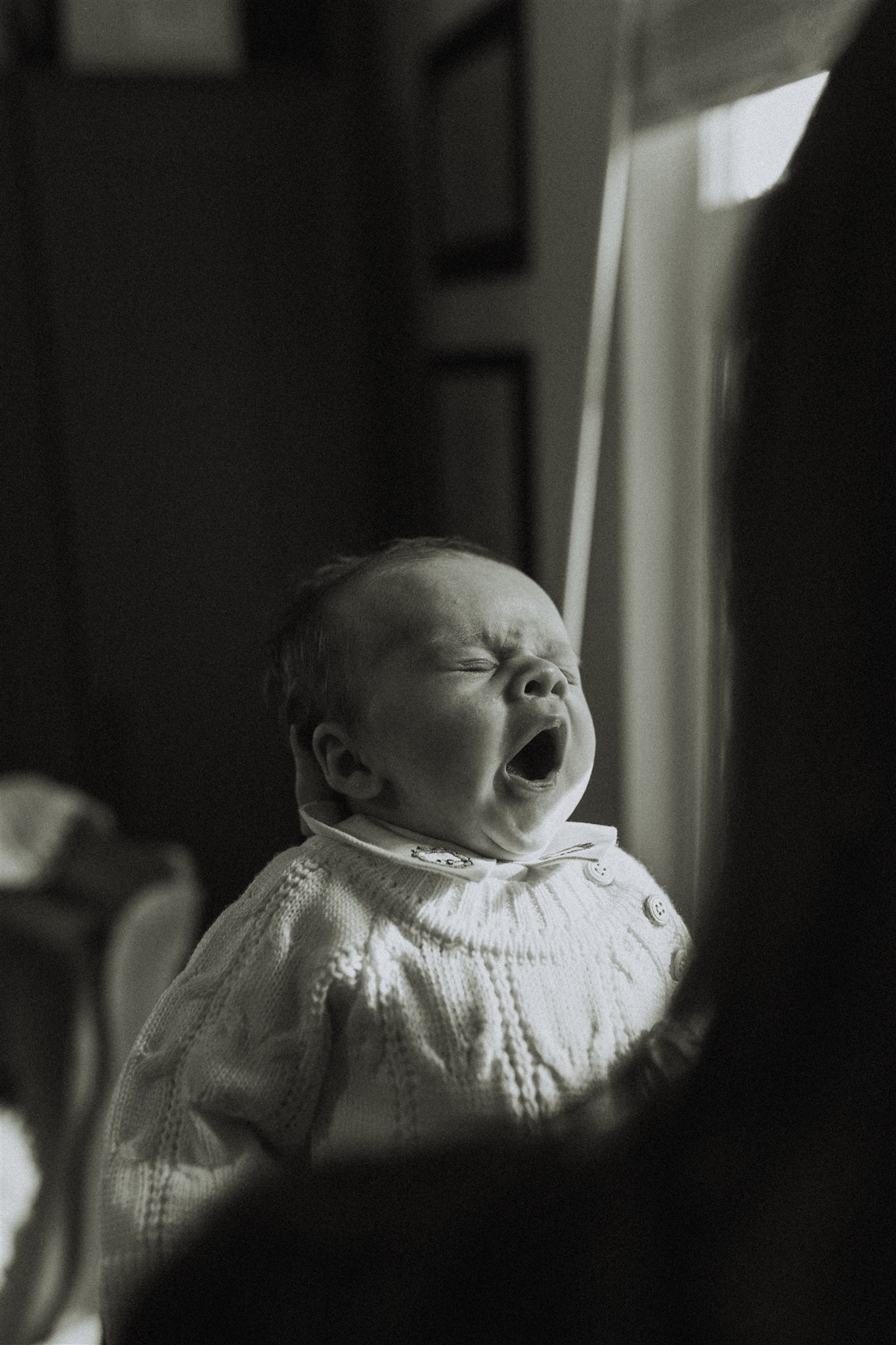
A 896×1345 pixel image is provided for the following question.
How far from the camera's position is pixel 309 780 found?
1.12 ft

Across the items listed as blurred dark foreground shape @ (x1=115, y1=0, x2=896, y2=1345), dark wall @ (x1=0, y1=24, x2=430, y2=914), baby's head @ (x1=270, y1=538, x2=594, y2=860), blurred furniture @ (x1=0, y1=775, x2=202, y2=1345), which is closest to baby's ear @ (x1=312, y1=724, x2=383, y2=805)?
baby's head @ (x1=270, y1=538, x2=594, y2=860)

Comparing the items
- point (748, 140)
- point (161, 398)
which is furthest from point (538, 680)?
point (161, 398)

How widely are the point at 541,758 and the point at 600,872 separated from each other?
39mm

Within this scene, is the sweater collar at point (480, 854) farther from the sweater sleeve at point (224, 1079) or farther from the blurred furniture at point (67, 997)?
the blurred furniture at point (67, 997)

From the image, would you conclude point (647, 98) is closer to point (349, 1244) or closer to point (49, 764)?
point (349, 1244)

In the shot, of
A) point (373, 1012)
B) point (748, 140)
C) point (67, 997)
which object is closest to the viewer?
point (373, 1012)

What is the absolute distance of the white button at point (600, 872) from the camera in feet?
1.01

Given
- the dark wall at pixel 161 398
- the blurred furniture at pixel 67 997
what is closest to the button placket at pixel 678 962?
the blurred furniture at pixel 67 997

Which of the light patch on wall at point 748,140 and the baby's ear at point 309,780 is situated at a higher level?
the light patch on wall at point 748,140

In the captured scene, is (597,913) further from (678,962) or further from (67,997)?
(67,997)

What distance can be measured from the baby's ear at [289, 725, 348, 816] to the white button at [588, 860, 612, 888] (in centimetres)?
7

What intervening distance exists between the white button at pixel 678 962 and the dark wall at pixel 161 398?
65.7 inches

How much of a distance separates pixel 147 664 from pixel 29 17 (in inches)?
43.8

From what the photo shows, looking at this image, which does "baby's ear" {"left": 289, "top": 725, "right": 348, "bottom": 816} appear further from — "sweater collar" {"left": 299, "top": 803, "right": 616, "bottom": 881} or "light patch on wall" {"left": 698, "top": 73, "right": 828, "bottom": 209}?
"light patch on wall" {"left": 698, "top": 73, "right": 828, "bottom": 209}
